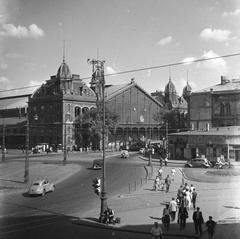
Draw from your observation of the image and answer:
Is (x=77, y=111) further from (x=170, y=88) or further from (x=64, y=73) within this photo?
(x=170, y=88)

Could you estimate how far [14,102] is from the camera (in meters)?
90.4

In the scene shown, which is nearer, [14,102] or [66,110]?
[66,110]

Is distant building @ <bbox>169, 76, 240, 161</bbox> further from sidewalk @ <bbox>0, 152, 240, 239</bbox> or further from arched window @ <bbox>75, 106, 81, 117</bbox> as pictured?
arched window @ <bbox>75, 106, 81, 117</bbox>

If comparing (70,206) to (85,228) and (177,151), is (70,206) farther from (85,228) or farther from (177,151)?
(177,151)

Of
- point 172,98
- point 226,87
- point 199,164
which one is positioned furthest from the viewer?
point 172,98

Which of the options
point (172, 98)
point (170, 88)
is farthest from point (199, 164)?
point (170, 88)

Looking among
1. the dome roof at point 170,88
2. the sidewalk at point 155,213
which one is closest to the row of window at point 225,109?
the sidewalk at point 155,213

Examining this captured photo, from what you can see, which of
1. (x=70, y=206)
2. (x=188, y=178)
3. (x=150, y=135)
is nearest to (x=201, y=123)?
(x=150, y=135)

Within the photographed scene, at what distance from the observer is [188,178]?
34.7m

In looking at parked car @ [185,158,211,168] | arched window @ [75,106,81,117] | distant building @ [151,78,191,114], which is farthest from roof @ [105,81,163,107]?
parked car @ [185,158,211,168]

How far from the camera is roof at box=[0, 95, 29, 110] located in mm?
87556

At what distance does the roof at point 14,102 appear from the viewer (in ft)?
287

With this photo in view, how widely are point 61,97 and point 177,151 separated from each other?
26.1 metres

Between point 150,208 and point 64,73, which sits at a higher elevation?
point 64,73
